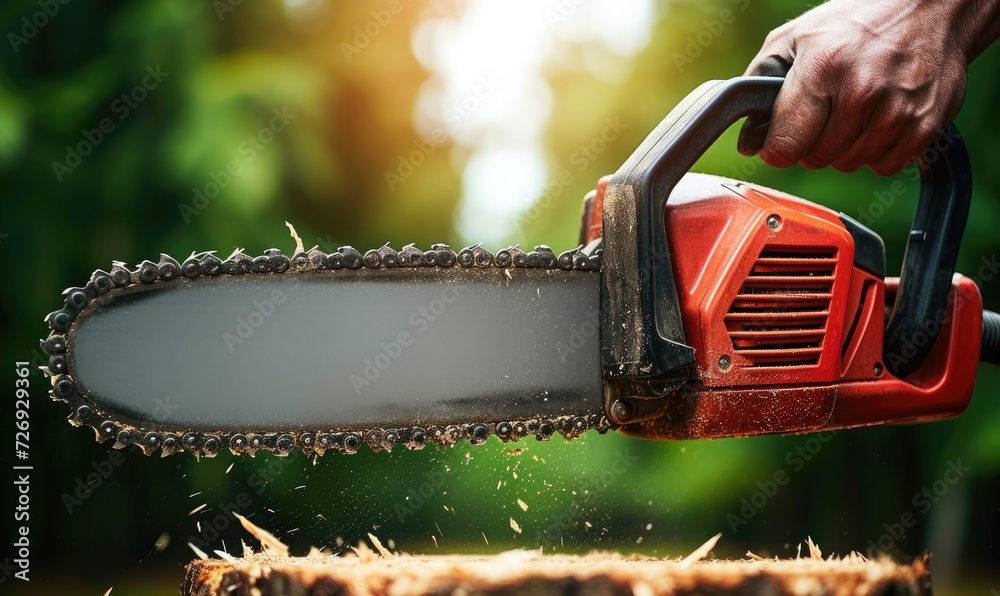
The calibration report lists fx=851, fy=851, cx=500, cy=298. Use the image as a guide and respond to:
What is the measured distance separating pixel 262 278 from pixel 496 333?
0.36 meters

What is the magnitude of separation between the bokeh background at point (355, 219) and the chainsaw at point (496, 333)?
2150 millimetres

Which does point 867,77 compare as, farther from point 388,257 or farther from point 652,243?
point 388,257

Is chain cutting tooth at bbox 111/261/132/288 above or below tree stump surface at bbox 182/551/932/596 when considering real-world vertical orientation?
above

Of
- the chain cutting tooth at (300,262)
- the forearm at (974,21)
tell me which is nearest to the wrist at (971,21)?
the forearm at (974,21)

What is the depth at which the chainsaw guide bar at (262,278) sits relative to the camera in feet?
4.01

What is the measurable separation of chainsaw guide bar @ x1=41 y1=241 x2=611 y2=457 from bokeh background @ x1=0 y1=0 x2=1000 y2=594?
2.14 meters

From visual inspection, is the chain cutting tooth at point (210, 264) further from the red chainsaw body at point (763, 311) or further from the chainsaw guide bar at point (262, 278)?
the red chainsaw body at point (763, 311)

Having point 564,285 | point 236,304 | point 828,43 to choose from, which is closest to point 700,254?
point 564,285

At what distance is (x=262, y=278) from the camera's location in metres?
1.25

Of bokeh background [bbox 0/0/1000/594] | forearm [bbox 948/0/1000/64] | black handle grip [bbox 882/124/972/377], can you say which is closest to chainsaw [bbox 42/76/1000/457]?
black handle grip [bbox 882/124/972/377]

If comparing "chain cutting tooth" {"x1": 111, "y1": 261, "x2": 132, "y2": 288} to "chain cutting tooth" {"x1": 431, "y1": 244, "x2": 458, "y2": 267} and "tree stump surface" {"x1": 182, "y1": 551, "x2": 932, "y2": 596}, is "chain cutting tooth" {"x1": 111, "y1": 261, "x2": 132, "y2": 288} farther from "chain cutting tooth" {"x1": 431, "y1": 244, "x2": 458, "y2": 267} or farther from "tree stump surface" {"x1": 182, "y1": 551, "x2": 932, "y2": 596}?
"tree stump surface" {"x1": 182, "y1": 551, "x2": 932, "y2": 596}

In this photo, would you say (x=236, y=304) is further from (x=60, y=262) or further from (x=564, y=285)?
(x=60, y=262)

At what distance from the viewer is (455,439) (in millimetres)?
1287

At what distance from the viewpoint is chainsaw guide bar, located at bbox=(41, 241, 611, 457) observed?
1.22 m
